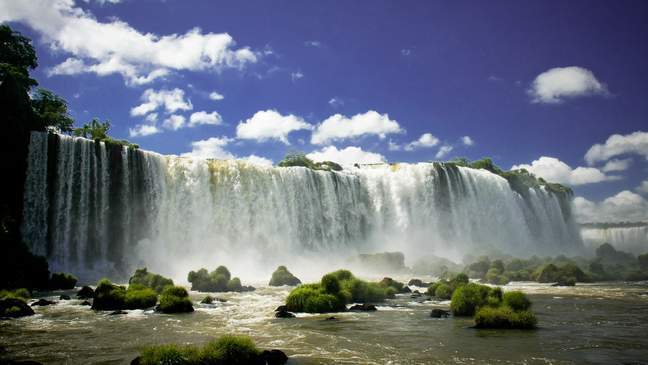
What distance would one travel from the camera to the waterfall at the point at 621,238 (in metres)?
94.7

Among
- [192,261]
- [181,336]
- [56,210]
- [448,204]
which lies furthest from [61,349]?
[448,204]

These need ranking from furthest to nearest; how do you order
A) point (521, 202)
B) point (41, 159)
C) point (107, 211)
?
point (521, 202)
point (107, 211)
point (41, 159)

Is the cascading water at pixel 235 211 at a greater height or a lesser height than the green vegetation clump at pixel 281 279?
greater

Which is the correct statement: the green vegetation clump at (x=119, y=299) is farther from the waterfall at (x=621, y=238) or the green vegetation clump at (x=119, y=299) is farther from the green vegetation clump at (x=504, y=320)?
the waterfall at (x=621, y=238)

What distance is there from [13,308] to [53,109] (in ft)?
155

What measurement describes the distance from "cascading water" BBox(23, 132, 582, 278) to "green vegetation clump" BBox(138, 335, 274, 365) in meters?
32.1

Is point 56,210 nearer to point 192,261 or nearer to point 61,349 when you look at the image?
point 192,261

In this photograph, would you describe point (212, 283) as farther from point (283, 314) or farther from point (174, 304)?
point (283, 314)

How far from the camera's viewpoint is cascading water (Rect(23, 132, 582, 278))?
38094mm

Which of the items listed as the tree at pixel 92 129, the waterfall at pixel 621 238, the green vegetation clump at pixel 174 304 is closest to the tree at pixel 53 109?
the tree at pixel 92 129

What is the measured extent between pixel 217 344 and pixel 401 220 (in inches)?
2235

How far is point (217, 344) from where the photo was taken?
9914 millimetres

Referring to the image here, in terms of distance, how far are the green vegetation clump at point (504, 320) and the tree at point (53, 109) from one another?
175ft

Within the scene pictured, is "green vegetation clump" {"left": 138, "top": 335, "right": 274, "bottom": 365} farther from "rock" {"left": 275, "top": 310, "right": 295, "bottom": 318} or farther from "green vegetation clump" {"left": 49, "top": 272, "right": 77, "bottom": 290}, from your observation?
"green vegetation clump" {"left": 49, "top": 272, "right": 77, "bottom": 290}
